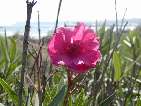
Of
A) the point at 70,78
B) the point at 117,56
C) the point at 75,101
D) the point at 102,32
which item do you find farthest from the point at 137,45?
the point at 70,78

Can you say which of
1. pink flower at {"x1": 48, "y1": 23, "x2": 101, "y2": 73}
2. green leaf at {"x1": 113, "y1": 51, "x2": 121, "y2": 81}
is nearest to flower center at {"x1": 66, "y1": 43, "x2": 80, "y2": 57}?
pink flower at {"x1": 48, "y1": 23, "x2": 101, "y2": 73}

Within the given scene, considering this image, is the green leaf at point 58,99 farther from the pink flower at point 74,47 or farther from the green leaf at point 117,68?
the green leaf at point 117,68

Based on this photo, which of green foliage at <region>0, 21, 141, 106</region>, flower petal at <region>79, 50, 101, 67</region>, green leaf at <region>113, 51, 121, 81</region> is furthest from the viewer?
green leaf at <region>113, 51, 121, 81</region>

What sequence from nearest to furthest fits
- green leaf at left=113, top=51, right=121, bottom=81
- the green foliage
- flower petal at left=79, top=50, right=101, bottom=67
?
flower petal at left=79, top=50, right=101, bottom=67
the green foliage
green leaf at left=113, top=51, right=121, bottom=81

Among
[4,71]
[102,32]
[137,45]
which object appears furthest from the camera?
[137,45]

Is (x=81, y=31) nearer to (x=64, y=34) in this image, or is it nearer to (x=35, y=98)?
(x=64, y=34)

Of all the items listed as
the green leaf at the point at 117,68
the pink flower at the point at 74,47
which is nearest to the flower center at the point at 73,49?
the pink flower at the point at 74,47

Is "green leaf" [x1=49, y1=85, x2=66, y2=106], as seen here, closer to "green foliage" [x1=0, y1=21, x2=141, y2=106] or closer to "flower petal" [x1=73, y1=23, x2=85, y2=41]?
"green foliage" [x1=0, y1=21, x2=141, y2=106]

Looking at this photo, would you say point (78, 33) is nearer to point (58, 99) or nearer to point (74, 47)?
point (74, 47)

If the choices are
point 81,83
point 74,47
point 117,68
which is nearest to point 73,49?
point 74,47
